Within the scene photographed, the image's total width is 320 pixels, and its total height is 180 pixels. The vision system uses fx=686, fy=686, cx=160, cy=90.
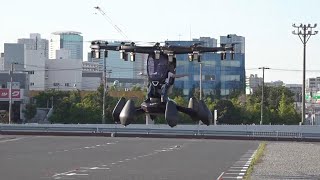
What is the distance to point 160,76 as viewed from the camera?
1389 cm

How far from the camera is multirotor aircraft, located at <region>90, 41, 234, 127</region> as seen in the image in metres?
13.5

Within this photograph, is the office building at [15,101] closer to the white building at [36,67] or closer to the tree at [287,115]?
the tree at [287,115]

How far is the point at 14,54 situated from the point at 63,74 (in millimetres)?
12848

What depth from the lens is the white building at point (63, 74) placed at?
15575cm

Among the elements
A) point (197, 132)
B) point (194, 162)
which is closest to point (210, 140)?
point (197, 132)

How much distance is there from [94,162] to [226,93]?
94.1 m

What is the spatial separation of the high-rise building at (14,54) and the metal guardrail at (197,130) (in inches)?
3204

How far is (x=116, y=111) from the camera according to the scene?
48.7 feet

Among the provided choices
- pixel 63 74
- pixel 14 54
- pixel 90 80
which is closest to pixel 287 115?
pixel 63 74

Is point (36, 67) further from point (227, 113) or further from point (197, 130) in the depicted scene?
point (197, 130)

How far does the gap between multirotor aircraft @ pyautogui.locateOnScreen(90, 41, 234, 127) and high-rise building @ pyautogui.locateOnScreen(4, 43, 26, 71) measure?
5715 inches

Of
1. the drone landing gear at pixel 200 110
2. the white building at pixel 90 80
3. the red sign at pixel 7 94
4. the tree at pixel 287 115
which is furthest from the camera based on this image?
the white building at pixel 90 80

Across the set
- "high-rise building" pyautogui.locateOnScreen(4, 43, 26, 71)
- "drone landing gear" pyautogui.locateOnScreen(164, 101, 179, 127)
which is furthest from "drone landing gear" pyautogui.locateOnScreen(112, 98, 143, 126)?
"high-rise building" pyautogui.locateOnScreen(4, 43, 26, 71)

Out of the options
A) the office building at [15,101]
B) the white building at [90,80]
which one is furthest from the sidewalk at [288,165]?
the white building at [90,80]
